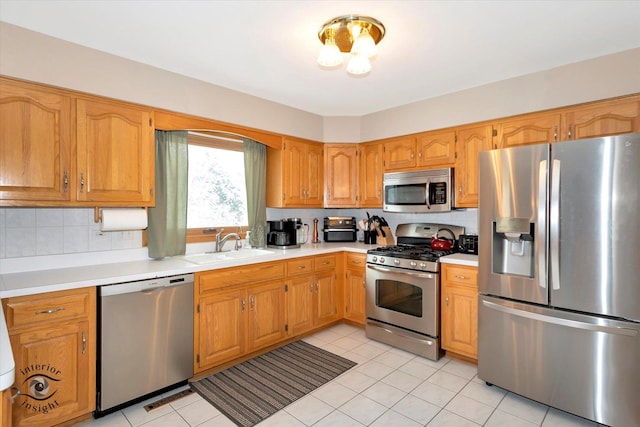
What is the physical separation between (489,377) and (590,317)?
2.73 feet

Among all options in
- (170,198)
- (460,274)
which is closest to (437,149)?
(460,274)

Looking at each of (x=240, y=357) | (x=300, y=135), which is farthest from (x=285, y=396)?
(x=300, y=135)

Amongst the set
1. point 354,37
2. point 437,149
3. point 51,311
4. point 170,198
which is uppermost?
point 354,37

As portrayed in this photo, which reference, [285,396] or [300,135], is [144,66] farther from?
[285,396]

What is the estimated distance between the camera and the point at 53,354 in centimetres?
195

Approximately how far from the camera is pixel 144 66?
251 cm

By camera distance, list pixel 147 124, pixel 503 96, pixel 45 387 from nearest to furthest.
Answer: pixel 45 387
pixel 147 124
pixel 503 96

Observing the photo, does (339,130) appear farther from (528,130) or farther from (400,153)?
(528,130)

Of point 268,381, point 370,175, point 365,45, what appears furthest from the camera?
point 370,175

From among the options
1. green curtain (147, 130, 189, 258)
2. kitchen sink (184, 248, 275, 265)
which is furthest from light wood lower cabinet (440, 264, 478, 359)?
green curtain (147, 130, 189, 258)

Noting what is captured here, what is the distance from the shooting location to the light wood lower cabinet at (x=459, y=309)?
279cm

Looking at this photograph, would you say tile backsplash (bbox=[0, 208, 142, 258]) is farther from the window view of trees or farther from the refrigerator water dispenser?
the refrigerator water dispenser

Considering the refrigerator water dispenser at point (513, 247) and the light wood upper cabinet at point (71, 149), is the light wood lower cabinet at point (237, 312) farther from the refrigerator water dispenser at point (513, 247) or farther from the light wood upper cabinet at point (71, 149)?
the refrigerator water dispenser at point (513, 247)

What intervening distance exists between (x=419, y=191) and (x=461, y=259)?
85 cm
